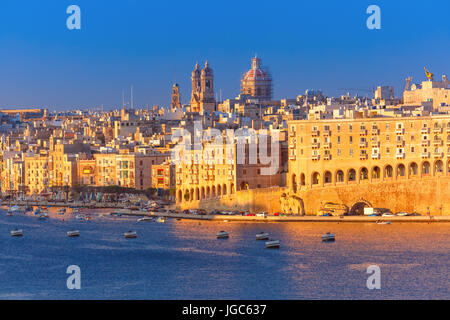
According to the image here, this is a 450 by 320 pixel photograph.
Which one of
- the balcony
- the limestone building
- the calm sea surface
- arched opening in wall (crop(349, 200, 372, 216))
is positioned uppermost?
the limestone building

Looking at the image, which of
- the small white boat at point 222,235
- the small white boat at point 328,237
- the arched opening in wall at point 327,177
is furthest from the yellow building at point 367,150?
the small white boat at point 328,237

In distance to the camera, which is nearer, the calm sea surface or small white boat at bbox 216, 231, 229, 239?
the calm sea surface

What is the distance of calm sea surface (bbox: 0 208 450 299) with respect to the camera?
37656mm

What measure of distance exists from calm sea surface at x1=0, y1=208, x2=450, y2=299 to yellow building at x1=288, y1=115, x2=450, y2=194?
188 inches

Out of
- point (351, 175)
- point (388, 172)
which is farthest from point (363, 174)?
point (388, 172)

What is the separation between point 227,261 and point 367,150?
613 inches

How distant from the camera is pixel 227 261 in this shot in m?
43.7

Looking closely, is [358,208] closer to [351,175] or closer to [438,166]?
[351,175]

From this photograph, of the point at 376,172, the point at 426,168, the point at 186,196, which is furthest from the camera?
the point at 186,196

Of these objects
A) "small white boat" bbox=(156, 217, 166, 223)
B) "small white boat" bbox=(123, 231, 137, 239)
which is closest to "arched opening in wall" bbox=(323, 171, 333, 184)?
"small white boat" bbox=(156, 217, 166, 223)

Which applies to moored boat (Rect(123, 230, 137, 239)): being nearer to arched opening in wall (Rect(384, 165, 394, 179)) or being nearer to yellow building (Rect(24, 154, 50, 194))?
arched opening in wall (Rect(384, 165, 394, 179))

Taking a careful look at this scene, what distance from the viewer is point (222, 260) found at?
4394 centimetres

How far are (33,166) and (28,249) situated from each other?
3417 centimetres

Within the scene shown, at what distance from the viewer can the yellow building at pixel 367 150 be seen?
55969 millimetres
